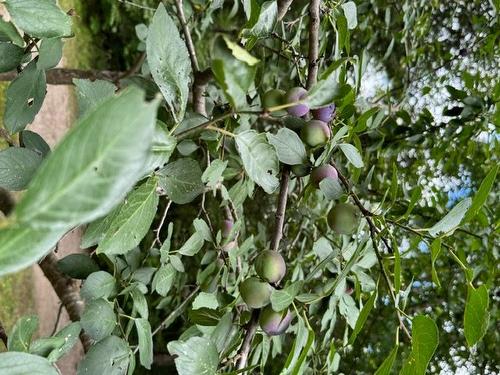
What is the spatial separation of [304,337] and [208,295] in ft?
A: 0.70

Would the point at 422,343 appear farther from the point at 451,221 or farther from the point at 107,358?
the point at 107,358

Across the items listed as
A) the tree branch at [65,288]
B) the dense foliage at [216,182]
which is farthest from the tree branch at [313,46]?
the tree branch at [65,288]

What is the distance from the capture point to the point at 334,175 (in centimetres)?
68

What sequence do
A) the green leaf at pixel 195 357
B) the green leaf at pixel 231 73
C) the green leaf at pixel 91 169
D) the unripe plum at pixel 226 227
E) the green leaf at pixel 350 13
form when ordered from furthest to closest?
the unripe plum at pixel 226 227
the green leaf at pixel 350 13
the green leaf at pixel 195 357
the green leaf at pixel 231 73
the green leaf at pixel 91 169

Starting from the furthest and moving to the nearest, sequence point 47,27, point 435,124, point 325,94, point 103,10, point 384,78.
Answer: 1. point 103,10
2. point 384,78
3. point 435,124
4. point 47,27
5. point 325,94

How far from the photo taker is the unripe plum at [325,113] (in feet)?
→ 2.27

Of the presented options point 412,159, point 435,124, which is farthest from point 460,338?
point 435,124

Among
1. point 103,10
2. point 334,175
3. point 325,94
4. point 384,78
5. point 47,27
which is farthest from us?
point 103,10

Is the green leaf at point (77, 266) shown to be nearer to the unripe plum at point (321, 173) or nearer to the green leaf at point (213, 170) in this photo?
the green leaf at point (213, 170)

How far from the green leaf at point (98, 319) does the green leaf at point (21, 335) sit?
227 millimetres

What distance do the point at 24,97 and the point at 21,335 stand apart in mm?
278

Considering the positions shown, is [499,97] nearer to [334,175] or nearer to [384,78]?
[334,175]

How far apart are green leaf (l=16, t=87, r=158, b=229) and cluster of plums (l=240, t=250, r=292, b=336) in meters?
0.44

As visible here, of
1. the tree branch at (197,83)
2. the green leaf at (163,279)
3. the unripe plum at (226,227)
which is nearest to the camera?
the green leaf at (163,279)
